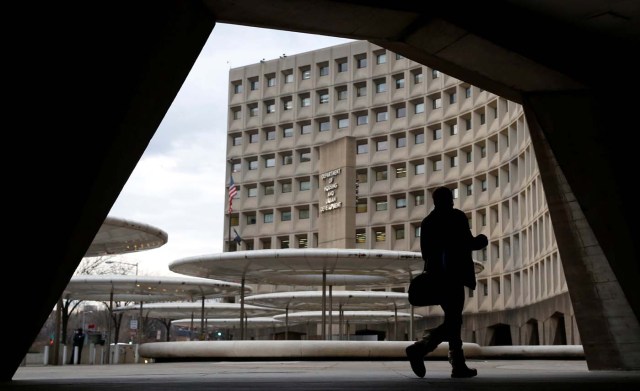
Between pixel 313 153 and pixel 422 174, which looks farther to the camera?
pixel 313 153

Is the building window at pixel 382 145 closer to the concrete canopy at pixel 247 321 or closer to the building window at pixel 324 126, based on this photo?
the building window at pixel 324 126

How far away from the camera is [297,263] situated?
2975 centimetres

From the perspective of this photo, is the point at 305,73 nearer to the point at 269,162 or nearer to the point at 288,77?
the point at 288,77

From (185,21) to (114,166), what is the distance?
66.5 inches

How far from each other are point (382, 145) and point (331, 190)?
2098 centimetres

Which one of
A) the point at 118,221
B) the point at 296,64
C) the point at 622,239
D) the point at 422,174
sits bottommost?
the point at 622,239

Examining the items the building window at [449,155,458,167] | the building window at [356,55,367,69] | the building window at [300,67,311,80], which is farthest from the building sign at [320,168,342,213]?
the building window at [300,67,311,80]

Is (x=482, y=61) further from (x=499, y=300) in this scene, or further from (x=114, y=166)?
(x=499, y=300)

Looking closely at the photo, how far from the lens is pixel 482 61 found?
9.92 meters

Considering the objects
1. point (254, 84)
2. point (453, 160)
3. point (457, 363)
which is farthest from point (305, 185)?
point (457, 363)

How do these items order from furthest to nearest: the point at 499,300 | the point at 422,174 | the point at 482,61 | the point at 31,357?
the point at 422,174, the point at 499,300, the point at 31,357, the point at 482,61

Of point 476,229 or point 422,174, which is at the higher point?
point 422,174

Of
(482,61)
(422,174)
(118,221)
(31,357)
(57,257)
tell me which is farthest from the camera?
(422,174)

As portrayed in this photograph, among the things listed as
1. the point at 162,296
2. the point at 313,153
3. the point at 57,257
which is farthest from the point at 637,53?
the point at 313,153
